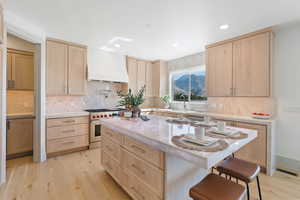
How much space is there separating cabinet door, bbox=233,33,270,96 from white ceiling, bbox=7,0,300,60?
261 mm

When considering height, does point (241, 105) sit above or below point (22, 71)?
below

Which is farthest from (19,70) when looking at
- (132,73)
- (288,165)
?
(288,165)

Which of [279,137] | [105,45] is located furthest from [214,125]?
[105,45]

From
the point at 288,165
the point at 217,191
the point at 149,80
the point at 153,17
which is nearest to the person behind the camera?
the point at 217,191

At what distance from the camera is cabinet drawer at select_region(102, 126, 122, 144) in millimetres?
1915

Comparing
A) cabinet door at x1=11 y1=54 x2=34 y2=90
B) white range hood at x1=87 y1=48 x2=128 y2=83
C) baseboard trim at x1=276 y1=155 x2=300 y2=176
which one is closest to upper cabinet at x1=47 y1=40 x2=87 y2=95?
white range hood at x1=87 y1=48 x2=128 y2=83

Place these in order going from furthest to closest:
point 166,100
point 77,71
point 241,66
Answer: point 166,100 < point 77,71 < point 241,66

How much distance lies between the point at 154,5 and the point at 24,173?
327 centimetres

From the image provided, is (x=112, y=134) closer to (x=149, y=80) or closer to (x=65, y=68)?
(x=65, y=68)

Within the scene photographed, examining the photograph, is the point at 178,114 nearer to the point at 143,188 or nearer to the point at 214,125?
the point at 214,125

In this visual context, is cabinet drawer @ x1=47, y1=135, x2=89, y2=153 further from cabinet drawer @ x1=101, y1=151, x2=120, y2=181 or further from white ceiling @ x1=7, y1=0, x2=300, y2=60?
white ceiling @ x1=7, y1=0, x2=300, y2=60

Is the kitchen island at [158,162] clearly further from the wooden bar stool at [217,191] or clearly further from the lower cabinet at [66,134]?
the lower cabinet at [66,134]

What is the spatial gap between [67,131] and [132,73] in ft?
7.68

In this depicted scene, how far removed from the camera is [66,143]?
315cm
